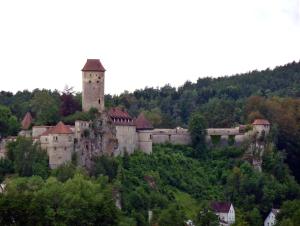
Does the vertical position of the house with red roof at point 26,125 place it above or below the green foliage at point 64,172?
above

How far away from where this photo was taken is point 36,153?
102m

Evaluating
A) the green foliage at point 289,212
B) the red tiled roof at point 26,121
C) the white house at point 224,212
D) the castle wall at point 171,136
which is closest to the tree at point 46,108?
the red tiled roof at point 26,121

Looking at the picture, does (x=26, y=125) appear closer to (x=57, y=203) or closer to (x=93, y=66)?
(x=93, y=66)

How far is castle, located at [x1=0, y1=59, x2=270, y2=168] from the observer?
337 feet

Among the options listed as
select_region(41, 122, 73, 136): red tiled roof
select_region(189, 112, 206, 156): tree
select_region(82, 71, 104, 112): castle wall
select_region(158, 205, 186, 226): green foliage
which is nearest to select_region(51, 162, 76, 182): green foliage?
select_region(41, 122, 73, 136): red tiled roof

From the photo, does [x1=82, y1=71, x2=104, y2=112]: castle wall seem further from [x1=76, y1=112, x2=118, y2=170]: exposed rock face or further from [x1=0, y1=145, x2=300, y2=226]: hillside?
[x1=0, y1=145, x2=300, y2=226]: hillside

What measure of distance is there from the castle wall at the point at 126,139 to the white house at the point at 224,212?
813 centimetres

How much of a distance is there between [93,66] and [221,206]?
50.5 ft

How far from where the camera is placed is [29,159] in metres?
102

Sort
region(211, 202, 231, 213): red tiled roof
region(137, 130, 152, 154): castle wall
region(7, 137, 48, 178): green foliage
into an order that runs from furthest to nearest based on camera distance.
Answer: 1. region(137, 130, 152, 154): castle wall
2. region(211, 202, 231, 213): red tiled roof
3. region(7, 137, 48, 178): green foliage

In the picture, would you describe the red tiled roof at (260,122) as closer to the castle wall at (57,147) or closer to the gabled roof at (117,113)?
the gabled roof at (117,113)

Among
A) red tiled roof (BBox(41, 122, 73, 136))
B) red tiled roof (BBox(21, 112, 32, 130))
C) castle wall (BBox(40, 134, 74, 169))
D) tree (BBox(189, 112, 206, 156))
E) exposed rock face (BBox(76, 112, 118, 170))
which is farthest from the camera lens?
tree (BBox(189, 112, 206, 156))

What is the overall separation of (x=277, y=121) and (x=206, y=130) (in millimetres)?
8064

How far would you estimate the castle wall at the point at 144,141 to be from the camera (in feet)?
371
